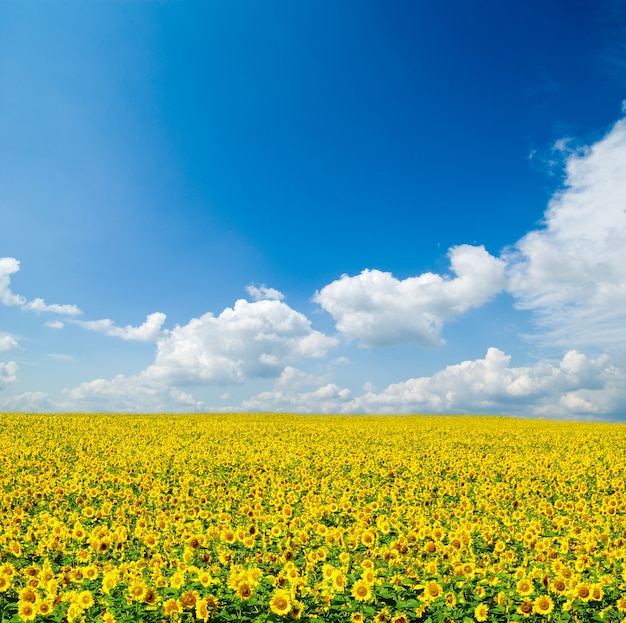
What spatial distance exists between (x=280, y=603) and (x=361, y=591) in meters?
1.17

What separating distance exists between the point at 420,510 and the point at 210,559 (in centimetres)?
615

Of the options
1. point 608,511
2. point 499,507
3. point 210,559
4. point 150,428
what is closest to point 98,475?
point 210,559

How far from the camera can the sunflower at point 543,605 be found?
6.73 meters

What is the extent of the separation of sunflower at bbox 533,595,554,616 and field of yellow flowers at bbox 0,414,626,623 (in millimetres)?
13

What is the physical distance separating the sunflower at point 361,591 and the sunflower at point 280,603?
99 centimetres

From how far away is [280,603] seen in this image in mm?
6297

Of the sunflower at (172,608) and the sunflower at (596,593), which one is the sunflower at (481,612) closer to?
the sunflower at (596,593)

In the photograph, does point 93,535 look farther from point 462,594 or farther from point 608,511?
point 608,511

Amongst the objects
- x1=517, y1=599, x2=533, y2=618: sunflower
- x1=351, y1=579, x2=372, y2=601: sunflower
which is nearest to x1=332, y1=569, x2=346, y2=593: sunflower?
x1=351, y1=579, x2=372, y2=601: sunflower

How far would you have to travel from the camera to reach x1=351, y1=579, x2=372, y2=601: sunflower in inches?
267

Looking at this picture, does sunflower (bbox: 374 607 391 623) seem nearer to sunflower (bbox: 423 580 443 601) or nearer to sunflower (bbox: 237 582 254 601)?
sunflower (bbox: 423 580 443 601)

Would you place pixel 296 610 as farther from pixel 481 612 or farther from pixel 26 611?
pixel 26 611

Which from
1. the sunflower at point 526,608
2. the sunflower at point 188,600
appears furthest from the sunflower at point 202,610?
the sunflower at point 526,608

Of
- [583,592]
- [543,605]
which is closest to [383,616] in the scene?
[543,605]
